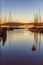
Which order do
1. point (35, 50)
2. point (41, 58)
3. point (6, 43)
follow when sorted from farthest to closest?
point (6, 43) → point (35, 50) → point (41, 58)

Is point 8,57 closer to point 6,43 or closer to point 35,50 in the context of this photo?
point 35,50

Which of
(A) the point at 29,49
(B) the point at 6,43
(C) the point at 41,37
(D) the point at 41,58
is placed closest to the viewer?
(D) the point at 41,58

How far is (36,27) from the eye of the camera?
3.05m

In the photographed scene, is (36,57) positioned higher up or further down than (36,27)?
further down

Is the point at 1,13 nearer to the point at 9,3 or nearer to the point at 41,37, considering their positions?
the point at 9,3

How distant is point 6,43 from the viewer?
12.8 feet

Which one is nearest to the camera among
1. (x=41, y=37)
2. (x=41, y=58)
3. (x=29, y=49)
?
(x=41, y=58)

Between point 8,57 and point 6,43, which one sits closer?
point 8,57

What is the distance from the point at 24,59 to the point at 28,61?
132 mm

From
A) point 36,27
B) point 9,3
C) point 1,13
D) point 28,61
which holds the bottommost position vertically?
point 28,61

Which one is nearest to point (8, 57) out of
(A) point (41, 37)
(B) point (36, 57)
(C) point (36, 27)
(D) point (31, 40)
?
(B) point (36, 57)

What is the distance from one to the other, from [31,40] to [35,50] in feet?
2.74

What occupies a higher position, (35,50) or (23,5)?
(23,5)

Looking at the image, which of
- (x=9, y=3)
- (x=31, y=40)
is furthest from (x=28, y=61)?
(x=31, y=40)
